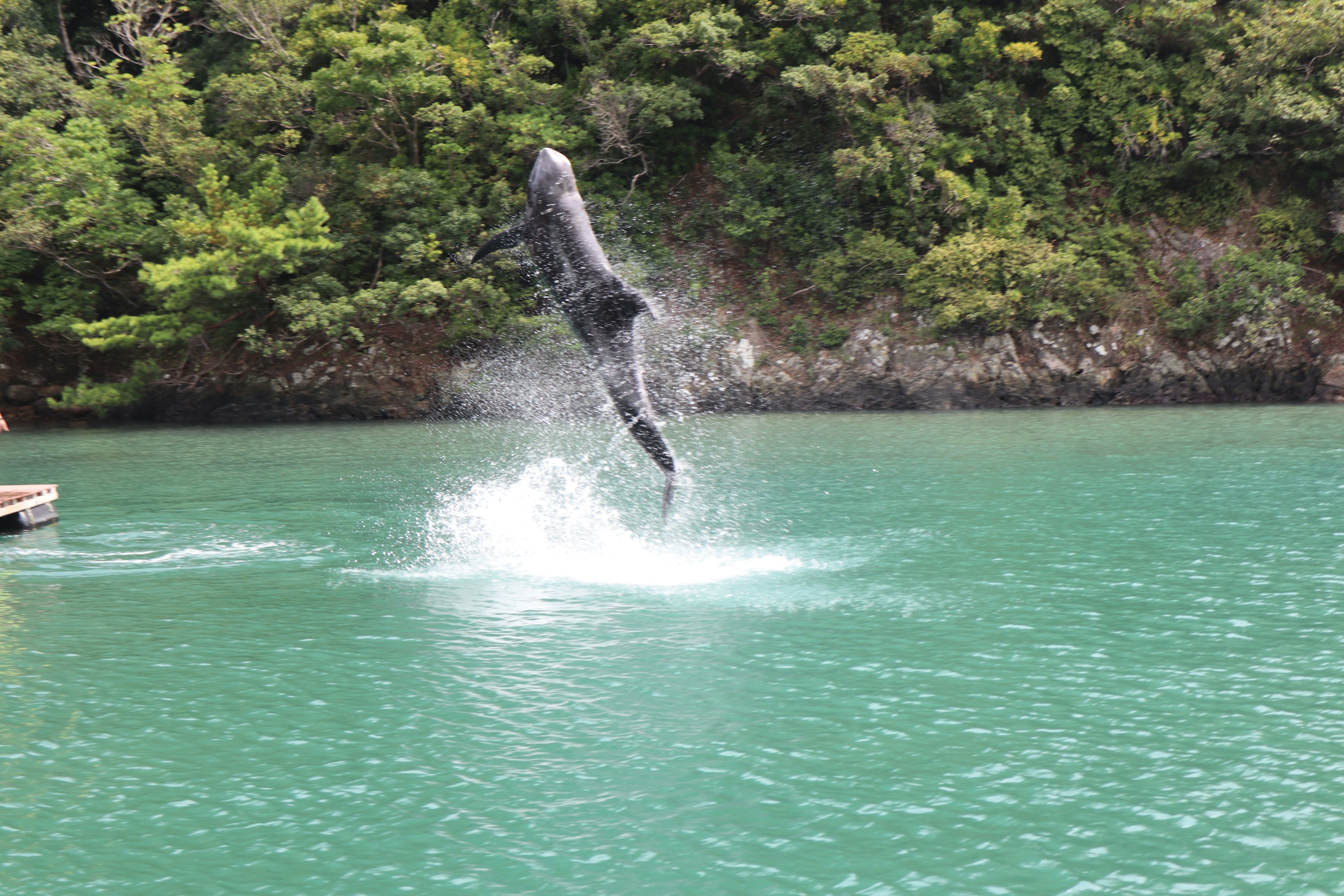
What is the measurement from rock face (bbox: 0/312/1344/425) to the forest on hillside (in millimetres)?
753

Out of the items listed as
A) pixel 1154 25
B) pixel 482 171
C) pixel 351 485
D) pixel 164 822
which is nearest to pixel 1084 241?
pixel 1154 25

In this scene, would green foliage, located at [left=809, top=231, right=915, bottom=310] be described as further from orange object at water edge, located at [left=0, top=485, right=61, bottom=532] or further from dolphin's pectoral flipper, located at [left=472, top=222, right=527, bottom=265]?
dolphin's pectoral flipper, located at [left=472, top=222, right=527, bottom=265]

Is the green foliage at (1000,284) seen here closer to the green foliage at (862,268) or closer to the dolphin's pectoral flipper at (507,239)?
the green foliage at (862,268)

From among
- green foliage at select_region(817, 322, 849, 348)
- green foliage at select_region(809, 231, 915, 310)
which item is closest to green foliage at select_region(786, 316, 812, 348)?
green foliage at select_region(817, 322, 849, 348)

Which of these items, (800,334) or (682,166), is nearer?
(800,334)

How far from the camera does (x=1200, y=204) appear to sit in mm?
32312

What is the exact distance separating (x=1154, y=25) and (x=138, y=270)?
29.5 m

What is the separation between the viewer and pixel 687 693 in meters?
8.33

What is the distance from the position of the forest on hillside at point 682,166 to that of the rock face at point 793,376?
0.75 m

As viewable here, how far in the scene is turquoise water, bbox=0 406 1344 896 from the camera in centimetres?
590

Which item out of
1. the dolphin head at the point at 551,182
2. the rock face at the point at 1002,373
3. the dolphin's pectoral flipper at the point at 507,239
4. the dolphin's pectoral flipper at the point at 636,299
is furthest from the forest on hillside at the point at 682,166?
the dolphin's pectoral flipper at the point at 636,299

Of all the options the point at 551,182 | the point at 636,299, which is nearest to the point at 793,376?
the point at 636,299

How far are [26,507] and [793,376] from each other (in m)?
19.8

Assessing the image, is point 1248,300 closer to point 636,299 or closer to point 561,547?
point 561,547
